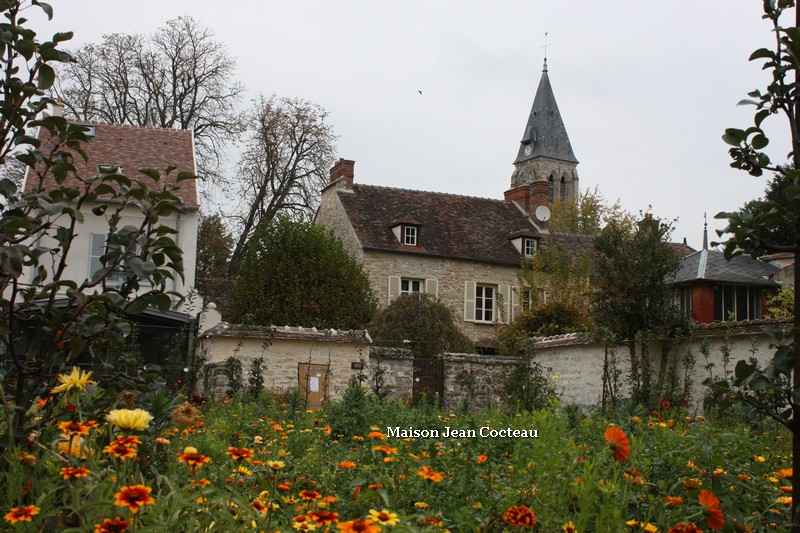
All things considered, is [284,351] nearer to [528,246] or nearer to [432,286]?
[432,286]

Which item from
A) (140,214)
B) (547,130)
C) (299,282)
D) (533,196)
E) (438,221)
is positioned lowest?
(299,282)

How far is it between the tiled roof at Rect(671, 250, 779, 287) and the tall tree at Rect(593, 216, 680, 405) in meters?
6.08

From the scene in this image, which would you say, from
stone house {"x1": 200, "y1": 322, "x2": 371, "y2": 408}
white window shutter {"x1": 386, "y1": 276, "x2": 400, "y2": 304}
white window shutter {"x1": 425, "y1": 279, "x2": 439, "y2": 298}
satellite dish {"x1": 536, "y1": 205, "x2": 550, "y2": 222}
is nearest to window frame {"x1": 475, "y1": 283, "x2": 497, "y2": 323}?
white window shutter {"x1": 425, "y1": 279, "x2": 439, "y2": 298}

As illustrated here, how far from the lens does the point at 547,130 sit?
6812cm

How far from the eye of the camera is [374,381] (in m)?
14.8

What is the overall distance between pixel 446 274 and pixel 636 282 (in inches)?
528

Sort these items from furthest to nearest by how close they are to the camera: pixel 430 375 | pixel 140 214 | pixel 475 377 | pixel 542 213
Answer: pixel 542 213 → pixel 140 214 → pixel 475 377 → pixel 430 375

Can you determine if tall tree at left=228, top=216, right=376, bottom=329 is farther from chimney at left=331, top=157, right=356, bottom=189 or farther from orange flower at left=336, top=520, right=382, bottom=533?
orange flower at left=336, top=520, right=382, bottom=533

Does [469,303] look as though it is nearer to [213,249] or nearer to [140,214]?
[213,249]

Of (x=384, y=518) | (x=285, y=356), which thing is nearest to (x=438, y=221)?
(x=285, y=356)

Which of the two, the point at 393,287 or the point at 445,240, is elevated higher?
the point at 445,240

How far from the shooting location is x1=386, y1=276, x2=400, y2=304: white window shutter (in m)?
28.7

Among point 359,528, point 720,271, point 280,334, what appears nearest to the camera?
point 359,528

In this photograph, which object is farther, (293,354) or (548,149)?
(548,149)
